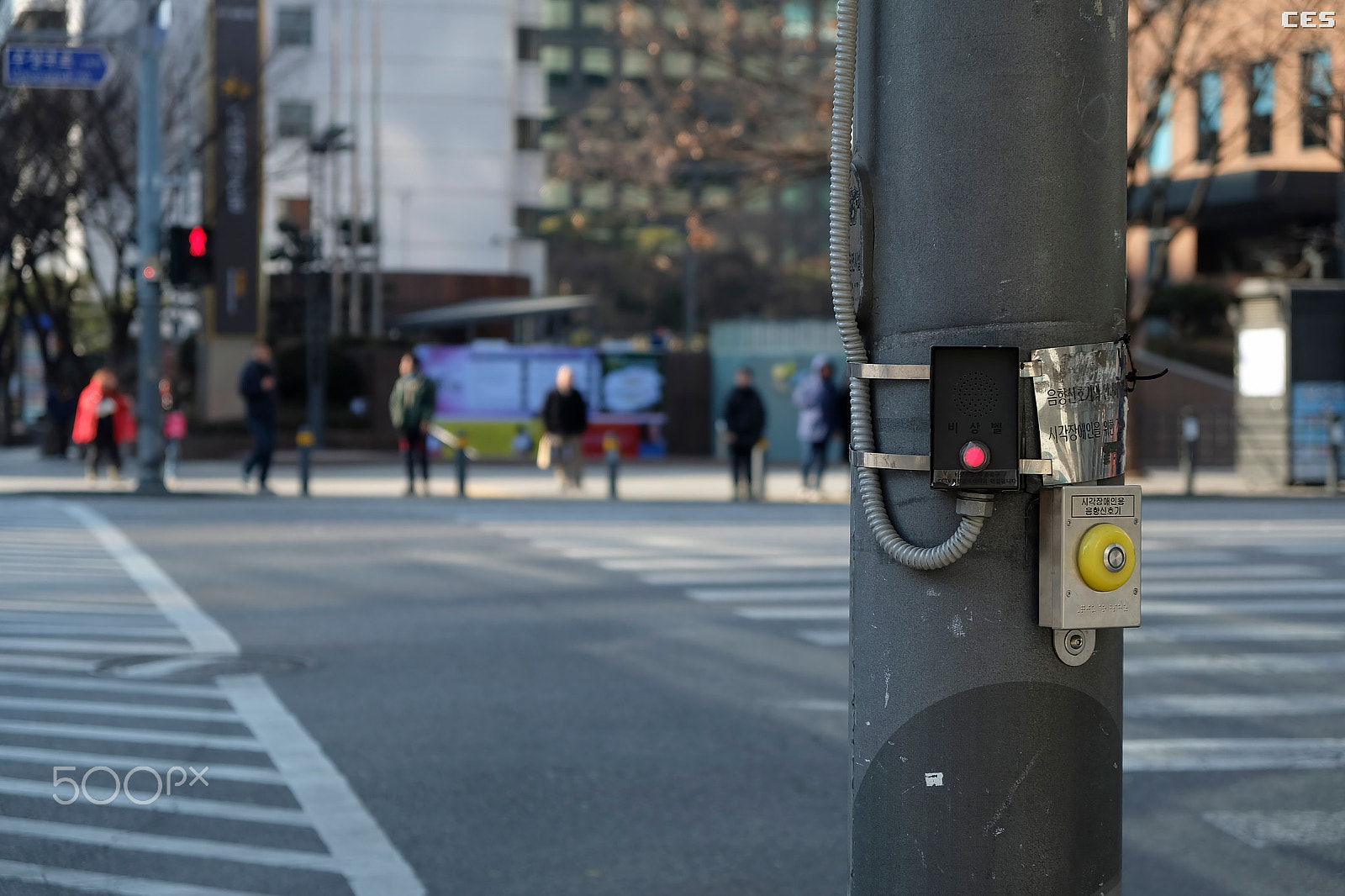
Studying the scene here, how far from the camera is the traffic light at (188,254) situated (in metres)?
21.8

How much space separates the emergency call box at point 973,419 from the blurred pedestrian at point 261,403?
20.7m

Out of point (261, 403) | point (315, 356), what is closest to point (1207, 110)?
point (261, 403)

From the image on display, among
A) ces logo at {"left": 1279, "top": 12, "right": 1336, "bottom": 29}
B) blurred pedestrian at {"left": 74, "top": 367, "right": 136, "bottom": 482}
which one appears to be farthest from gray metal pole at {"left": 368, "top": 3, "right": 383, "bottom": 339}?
ces logo at {"left": 1279, "top": 12, "right": 1336, "bottom": 29}

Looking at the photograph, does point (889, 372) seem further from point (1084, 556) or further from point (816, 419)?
point (816, 419)

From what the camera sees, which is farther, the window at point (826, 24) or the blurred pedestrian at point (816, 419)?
the window at point (826, 24)

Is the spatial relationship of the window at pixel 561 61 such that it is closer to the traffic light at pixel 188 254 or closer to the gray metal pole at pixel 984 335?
the traffic light at pixel 188 254

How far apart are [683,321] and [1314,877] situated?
68640 millimetres

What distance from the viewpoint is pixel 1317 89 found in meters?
15.1

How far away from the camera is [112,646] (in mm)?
9508

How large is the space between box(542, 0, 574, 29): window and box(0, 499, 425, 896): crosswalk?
97.6 metres

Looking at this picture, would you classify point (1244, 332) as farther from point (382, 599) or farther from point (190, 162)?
point (190, 162)

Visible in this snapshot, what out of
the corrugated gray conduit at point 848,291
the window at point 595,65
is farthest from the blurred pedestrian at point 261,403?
the window at point 595,65

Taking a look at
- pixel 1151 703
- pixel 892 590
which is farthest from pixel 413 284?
pixel 892 590

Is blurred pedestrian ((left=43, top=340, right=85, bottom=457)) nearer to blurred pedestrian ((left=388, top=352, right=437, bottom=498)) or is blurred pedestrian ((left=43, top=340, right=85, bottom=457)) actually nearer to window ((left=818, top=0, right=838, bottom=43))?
blurred pedestrian ((left=388, top=352, right=437, bottom=498))
